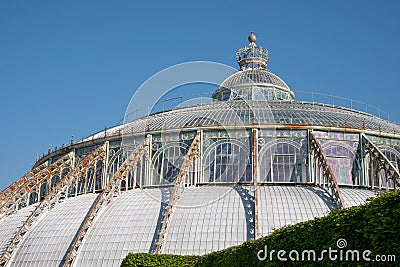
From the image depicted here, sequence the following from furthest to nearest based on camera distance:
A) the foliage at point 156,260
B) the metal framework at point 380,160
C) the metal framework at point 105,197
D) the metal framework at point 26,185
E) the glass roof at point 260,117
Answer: the metal framework at point 26,185
the glass roof at point 260,117
the metal framework at point 380,160
the metal framework at point 105,197
the foliage at point 156,260

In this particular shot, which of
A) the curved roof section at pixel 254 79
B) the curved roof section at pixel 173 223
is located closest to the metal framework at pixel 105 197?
the curved roof section at pixel 173 223

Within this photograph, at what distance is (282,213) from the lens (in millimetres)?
30734

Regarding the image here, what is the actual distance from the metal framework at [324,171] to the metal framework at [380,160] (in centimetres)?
334

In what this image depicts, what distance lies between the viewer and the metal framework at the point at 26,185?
39156mm

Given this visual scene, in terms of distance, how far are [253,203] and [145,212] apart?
5985 mm

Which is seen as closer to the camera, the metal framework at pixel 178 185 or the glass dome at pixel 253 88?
the metal framework at pixel 178 185

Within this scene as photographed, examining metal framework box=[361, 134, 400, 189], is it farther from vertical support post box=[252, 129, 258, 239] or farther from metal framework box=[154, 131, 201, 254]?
metal framework box=[154, 131, 201, 254]

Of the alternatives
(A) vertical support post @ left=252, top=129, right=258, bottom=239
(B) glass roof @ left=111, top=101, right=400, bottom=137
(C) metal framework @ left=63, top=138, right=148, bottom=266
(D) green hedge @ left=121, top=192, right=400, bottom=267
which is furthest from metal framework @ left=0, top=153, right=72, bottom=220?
(D) green hedge @ left=121, top=192, right=400, bottom=267

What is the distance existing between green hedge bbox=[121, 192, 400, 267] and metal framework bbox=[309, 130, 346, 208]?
11.6 m

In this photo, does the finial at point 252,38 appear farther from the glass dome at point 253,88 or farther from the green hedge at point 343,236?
the green hedge at point 343,236

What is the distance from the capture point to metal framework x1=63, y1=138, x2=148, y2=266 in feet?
102

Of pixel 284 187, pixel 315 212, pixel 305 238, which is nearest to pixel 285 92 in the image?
pixel 284 187

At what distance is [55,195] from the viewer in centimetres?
3778

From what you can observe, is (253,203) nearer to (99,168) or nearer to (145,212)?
(145,212)
